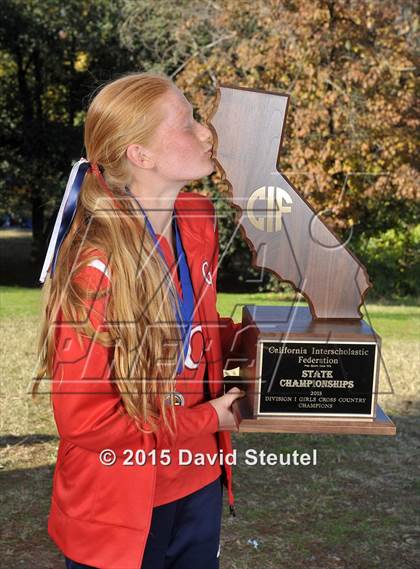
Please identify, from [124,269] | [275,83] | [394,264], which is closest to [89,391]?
[124,269]

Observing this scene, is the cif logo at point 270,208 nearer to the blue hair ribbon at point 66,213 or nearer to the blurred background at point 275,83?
the blue hair ribbon at point 66,213

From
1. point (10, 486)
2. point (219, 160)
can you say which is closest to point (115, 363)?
point (219, 160)

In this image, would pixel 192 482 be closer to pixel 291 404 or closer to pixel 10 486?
pixel 291 404

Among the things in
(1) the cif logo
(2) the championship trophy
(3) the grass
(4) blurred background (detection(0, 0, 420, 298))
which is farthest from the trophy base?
(4) blurred background (detection(0, 0, 420, 298))

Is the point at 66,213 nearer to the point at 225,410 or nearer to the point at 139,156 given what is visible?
the point at 139,156

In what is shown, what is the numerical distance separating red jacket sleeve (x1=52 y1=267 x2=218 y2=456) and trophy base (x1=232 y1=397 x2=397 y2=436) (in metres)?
0.37

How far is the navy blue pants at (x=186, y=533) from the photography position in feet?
7.32

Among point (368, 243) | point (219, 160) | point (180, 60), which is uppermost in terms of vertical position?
point (219, 160)

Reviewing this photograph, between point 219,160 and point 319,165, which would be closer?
point 219,160

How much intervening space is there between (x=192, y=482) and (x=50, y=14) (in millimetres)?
17031

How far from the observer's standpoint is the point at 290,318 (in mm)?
2543

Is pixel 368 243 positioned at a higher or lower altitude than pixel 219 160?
lower

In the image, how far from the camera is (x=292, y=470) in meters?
5.36

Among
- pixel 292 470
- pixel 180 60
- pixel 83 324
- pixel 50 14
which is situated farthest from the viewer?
pixel 50 14
